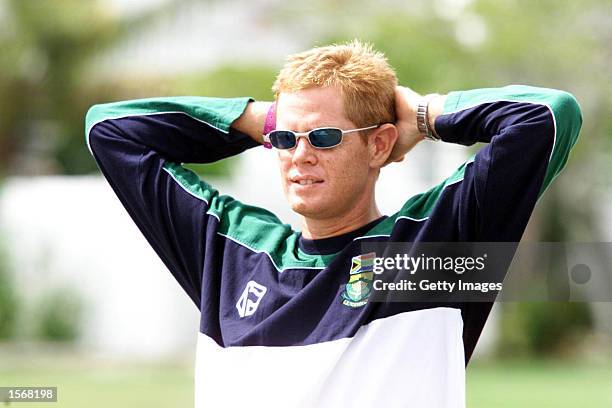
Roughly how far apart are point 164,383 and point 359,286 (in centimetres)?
999

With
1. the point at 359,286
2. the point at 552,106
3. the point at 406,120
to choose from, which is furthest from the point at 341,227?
the point at 552,106

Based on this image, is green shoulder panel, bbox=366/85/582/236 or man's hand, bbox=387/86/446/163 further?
man's hand, bbox=387/86/446/163

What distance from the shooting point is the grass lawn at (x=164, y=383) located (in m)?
11.9

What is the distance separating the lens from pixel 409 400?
297 cm


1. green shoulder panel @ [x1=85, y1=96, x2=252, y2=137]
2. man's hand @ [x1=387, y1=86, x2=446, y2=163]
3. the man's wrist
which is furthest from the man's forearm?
the man's wrist

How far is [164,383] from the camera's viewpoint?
12766 millimetres

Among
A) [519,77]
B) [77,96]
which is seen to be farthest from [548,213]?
[77,96]

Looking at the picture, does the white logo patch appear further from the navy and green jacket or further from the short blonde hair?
the short blonde hair

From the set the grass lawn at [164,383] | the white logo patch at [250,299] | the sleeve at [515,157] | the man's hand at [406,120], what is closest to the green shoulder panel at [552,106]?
the sleeve at [515,157]

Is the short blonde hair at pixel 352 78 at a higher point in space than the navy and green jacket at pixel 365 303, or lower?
higher

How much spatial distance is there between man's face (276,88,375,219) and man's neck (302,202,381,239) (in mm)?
48

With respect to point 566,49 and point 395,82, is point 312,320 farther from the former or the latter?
point 566,49

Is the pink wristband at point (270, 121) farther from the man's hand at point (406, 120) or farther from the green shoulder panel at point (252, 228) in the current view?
the man's hand at point (406, 120)

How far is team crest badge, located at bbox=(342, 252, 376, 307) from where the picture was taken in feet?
10.1
